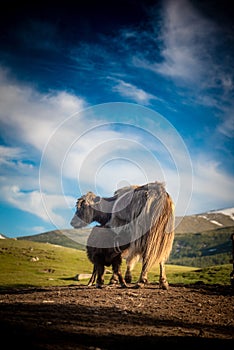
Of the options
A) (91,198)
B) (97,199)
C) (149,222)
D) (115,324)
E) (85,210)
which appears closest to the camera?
(115,324)

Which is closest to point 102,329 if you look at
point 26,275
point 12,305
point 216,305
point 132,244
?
point 12,305

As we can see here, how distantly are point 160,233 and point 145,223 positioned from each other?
664 mm

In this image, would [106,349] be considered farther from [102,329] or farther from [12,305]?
[12,305]

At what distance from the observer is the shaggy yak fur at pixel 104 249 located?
A: 1077 cm

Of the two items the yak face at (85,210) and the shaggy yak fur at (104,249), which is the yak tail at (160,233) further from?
the yak face at (85,210)

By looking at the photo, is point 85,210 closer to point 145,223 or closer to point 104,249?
point 104,249

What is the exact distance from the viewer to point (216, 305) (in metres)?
8.34

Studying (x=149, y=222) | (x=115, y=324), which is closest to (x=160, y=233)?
(x=149, y=222)

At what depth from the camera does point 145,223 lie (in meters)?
10.9

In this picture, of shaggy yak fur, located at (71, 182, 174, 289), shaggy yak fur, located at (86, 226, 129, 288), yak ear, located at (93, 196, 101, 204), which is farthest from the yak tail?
yak ear, located at (93, 196, 101, 204)

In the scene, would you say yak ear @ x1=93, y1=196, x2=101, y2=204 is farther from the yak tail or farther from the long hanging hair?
the yak tail

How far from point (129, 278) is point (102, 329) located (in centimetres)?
804

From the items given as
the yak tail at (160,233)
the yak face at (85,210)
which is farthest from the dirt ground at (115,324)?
the yak face at (85,210)

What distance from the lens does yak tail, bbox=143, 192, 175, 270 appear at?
10688 mm
